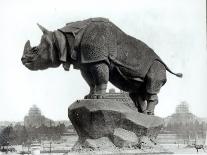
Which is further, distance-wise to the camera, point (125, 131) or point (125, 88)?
point (125, 88)

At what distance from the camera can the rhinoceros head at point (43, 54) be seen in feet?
41.3

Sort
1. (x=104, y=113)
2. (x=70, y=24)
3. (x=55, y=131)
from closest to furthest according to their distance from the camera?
(x=104, y=113)
(x=70, y=24)
(x=55, y=131)

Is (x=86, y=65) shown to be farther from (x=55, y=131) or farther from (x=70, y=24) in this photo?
(x=55, y=131)

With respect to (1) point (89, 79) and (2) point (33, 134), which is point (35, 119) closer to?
Result: (2) point (33, 134)

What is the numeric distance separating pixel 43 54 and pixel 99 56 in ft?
4.25

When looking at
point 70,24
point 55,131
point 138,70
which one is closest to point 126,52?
point 138,70

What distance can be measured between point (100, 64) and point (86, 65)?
12.7 inches

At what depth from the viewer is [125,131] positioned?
12.4m

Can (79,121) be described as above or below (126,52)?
below

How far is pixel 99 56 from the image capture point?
12250mm

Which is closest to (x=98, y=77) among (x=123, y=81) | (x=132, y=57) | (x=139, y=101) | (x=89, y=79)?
(x=89, y=79)

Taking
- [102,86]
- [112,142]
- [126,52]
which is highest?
[126,52]

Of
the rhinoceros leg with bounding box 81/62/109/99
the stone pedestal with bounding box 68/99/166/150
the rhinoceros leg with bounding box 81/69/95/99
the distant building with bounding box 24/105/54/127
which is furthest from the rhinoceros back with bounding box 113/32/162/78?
the distant building with bounding box 24/105/54/127

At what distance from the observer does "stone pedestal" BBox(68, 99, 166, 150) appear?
Result: 39.9ft
